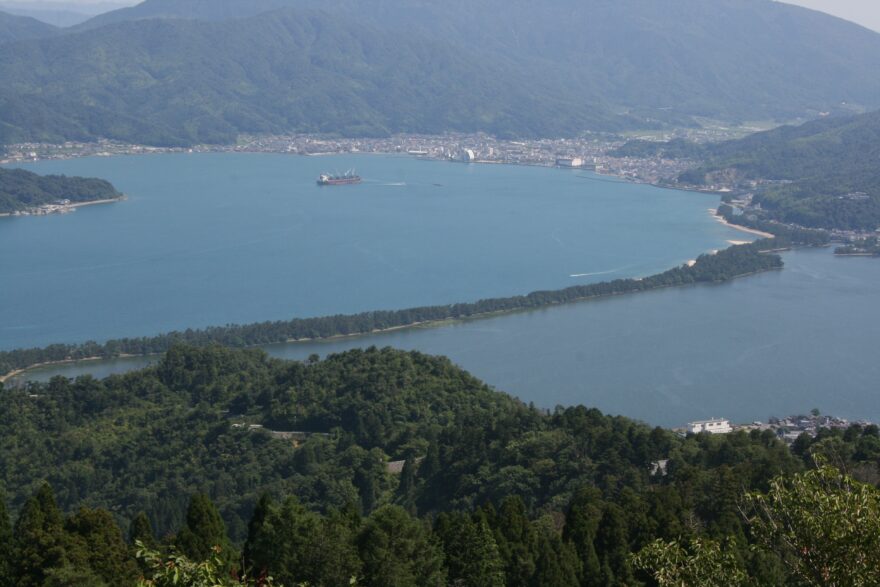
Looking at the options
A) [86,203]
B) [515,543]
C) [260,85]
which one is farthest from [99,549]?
[260,85]

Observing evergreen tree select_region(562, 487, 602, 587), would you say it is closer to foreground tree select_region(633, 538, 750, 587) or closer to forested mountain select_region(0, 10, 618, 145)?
foreground tree select_region(633, 538, 750, 587)

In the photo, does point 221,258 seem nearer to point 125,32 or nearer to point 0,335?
point 0,335

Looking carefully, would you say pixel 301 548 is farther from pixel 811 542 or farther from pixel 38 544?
pixel 811 542

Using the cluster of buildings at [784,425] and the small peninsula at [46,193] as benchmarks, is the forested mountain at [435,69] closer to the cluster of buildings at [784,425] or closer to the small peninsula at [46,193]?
the small peninsula at [46,193]

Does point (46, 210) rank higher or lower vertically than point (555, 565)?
higher

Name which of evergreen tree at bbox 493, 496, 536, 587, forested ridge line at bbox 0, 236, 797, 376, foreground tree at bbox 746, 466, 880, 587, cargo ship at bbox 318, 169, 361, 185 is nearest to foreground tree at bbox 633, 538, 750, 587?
foreground tree at bbox 746, 466, 880, 587
